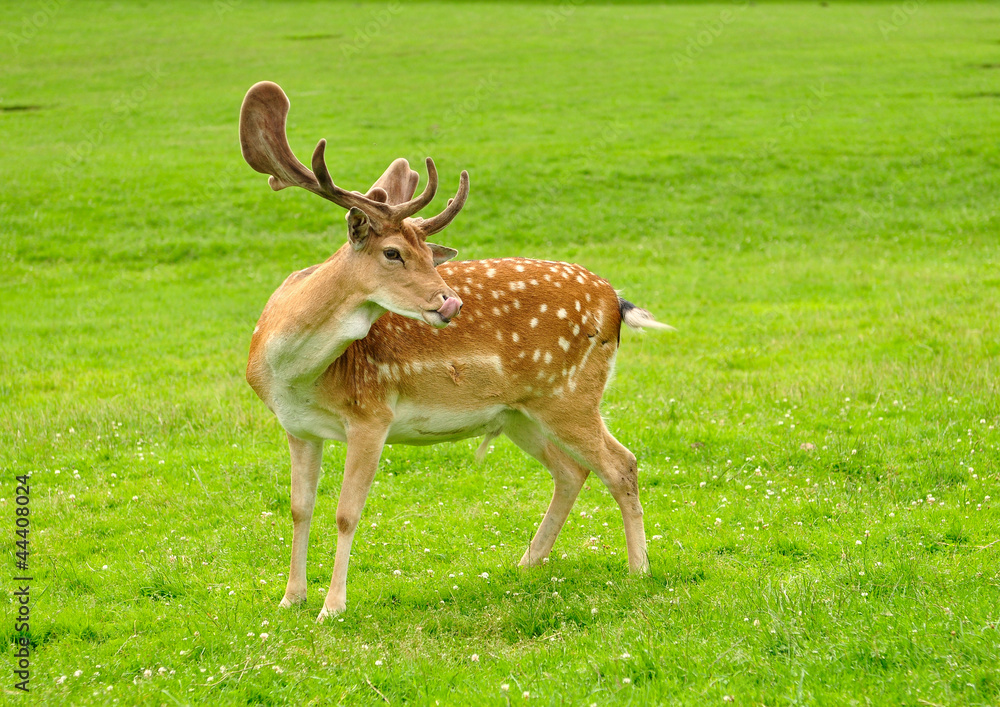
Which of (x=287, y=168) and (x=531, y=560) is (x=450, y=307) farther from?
(x=531, y=560)

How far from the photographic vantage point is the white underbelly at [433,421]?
5.64 metres

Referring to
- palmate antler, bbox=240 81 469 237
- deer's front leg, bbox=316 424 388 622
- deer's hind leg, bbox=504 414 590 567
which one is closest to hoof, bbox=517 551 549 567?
deer's hind leg, bbox=504 414 590 567

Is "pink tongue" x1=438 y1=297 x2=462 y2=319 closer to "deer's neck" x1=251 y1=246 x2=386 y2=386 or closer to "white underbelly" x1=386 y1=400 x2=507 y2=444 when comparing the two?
"deer's neck" x1=251 y1=246 x2=386 y2=386

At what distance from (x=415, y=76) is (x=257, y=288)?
73.2 feet

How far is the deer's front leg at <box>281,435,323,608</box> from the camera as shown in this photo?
5.55m

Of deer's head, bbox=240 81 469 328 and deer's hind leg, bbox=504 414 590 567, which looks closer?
deer's head, bbox=240 81 469 328

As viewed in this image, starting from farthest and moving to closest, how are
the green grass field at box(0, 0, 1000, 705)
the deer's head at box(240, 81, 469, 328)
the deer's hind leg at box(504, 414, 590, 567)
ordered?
the deer's hind leg at box(504, 414, 590, 567) → the deer's head at box(240, 81, 469, 328) → the green grass field at box(0, 0, 1000, 705)

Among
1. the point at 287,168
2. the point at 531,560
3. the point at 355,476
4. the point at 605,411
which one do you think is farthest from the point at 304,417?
the point at 605,411

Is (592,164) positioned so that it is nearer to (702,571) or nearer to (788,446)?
(788,446)

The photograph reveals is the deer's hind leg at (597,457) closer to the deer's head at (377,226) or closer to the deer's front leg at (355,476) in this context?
the deer's front leg at (355,476)

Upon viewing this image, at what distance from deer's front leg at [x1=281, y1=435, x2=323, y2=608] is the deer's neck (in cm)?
58

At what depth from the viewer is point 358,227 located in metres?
5.17

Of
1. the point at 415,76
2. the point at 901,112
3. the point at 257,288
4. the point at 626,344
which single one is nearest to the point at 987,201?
the point at 901,112

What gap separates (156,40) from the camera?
1750 inches
